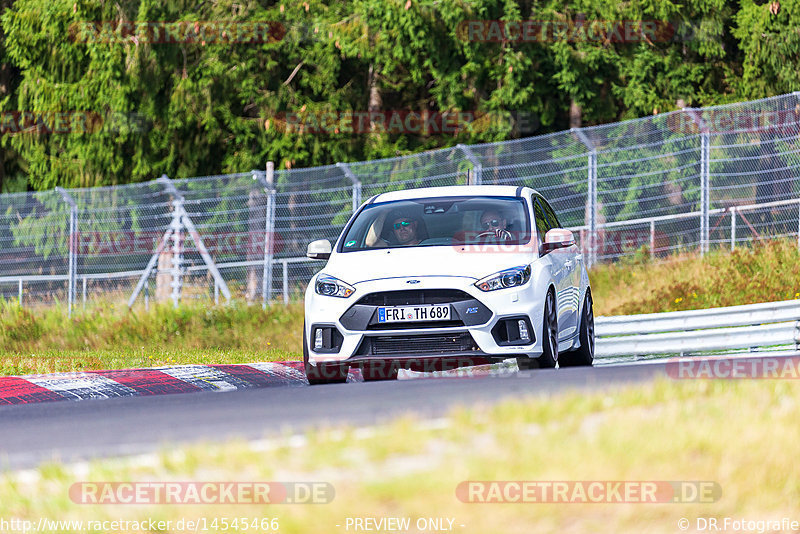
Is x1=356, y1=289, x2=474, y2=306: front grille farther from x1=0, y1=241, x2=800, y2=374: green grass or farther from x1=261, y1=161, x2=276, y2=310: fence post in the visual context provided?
x1=261, y1=161, x2=276, y2=310: fence post

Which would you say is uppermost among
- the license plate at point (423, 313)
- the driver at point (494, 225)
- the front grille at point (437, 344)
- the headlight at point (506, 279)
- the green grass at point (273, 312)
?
the driver at point (494, 225)

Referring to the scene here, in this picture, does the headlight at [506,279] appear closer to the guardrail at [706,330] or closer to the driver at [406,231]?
the driver at [406,231]

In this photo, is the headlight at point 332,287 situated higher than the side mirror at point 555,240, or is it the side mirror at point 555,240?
the side mirror at point 555,240

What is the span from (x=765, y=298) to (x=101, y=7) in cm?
1867

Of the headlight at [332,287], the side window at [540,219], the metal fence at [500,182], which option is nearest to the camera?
the headlight at [332,287]

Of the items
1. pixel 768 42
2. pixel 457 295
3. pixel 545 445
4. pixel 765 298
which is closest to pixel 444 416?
pixel 545 445

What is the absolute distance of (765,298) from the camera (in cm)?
1809

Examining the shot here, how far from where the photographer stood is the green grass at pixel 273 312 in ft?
60.1

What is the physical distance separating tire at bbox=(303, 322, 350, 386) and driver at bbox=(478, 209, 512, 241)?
5.44 feet

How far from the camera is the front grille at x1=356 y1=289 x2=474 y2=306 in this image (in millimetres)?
10648

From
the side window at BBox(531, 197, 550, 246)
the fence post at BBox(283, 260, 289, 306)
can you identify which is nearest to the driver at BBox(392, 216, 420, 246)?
the side window at BBox(531, 197, 550, 246)

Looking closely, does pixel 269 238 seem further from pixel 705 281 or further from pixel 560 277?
pixel 560 277

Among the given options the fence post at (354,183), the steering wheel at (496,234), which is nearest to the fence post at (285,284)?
the fence post at (354,183)

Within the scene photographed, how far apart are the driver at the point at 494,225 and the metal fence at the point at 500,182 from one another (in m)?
7.55
